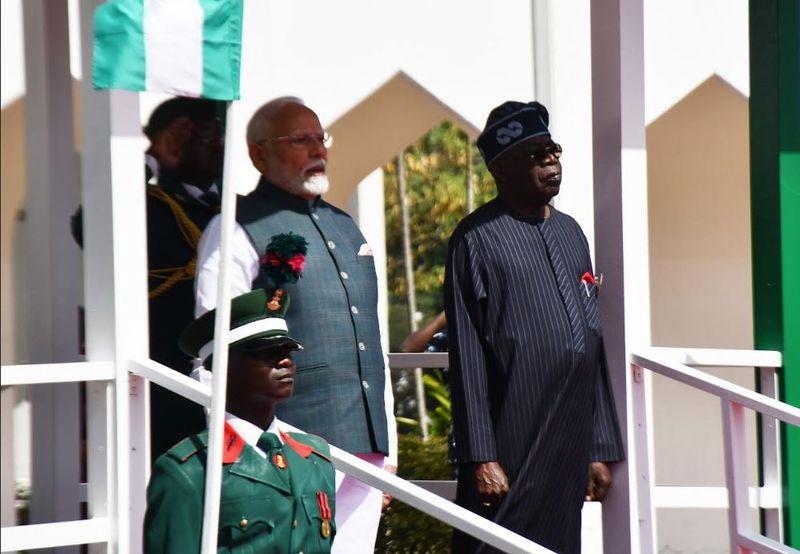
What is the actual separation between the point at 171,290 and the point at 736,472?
6.11 ft

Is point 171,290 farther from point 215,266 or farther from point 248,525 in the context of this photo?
point 248,525

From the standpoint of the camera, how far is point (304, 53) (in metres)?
7.38

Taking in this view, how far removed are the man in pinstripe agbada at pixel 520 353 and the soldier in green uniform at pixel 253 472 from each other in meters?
1.00

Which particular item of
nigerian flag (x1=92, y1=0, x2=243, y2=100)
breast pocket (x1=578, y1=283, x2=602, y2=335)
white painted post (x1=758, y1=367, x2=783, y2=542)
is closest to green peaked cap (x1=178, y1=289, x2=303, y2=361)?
nigerian flag (x1=92, y1=0, x2=243, y2=100)

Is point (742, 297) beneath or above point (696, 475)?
above

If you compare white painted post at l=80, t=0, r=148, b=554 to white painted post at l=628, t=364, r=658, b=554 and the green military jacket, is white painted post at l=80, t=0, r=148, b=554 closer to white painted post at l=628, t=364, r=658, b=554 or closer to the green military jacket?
the green military jacket

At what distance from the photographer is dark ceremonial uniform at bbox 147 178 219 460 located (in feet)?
17.0

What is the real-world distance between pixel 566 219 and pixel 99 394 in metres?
1.64

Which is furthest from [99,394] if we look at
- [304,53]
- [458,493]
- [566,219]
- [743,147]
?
[743,147]

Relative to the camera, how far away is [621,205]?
542cm

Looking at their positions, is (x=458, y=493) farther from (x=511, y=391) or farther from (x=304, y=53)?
(x=304, y=53)

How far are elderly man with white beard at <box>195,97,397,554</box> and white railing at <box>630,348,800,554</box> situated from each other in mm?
804

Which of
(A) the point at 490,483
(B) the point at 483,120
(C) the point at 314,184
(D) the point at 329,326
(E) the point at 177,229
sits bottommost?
(A) the point at 490,483

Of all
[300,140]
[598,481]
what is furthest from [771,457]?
[300,140]
